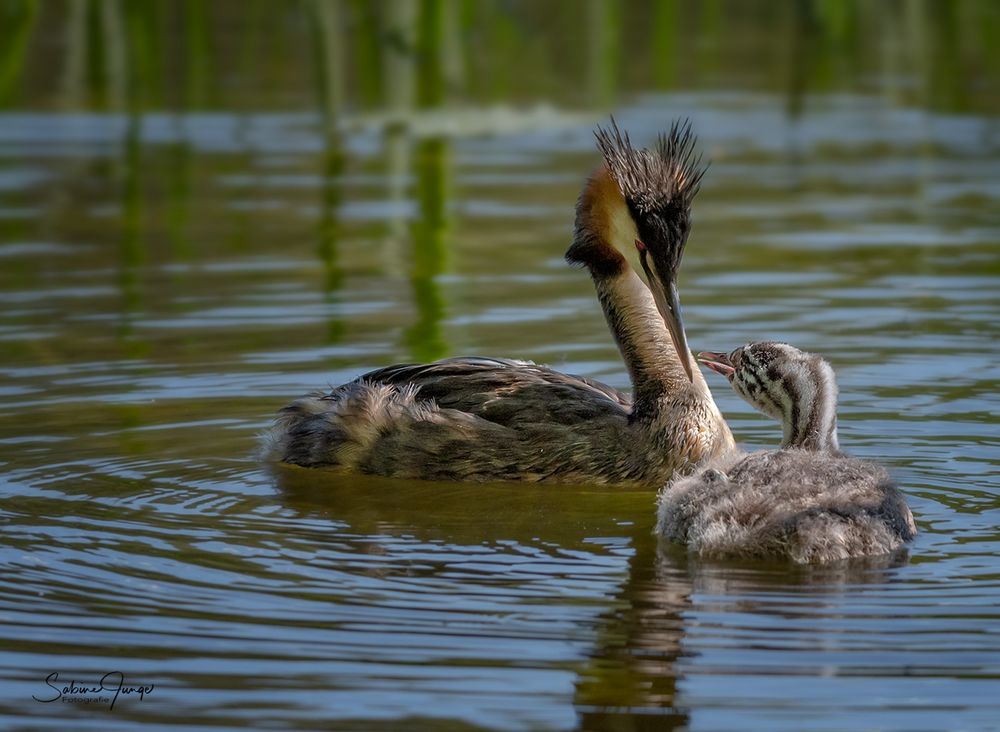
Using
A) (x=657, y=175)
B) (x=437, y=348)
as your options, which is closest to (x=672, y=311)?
(x=657, y=175)

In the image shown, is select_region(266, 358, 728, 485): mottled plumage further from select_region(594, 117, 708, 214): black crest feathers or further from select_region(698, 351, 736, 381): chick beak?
select_region(594, 117, 708, 214): black crest feathers

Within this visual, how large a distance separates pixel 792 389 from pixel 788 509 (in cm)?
106

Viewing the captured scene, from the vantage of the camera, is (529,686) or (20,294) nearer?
(529,686)

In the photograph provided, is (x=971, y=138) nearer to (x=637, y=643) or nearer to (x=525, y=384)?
(x=525, y=384)

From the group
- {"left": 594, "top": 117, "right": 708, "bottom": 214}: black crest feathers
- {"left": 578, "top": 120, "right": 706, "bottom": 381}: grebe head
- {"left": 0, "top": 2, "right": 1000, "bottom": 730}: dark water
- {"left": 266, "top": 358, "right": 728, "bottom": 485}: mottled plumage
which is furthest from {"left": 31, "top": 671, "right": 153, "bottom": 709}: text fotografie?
{"left": 594, "top": 117, "right": 708, "bottom": 214}: black crest feathers

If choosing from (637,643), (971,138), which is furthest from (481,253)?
(637,643)

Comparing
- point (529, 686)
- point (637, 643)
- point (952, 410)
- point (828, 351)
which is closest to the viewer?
point (529, 686)

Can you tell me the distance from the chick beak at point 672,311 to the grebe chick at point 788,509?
2.95 ft

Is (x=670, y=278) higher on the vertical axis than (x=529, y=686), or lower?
higher

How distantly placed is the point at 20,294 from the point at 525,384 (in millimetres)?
4649

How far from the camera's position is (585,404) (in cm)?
840

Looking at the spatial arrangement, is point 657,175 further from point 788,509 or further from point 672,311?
point 788,509

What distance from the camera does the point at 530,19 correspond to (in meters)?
24.7

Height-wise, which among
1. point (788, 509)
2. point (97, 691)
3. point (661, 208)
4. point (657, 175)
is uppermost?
point (657, 175)
